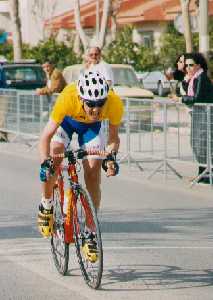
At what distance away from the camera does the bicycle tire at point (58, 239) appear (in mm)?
9898

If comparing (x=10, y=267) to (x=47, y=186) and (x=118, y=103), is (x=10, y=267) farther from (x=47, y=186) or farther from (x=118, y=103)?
(x=118, y=103)

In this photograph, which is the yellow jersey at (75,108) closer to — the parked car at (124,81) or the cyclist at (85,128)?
the cyclist at (85,128)

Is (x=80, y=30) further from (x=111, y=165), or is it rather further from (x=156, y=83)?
(x=111, y=165)

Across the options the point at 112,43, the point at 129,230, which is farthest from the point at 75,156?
the point at 112,43

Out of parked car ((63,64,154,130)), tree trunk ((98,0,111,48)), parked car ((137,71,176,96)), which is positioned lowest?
parked car ((137,71,176,96))

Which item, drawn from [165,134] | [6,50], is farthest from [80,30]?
[6,50]

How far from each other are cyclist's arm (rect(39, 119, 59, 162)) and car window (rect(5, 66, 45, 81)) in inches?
868

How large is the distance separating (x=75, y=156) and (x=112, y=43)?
50418 millimetres

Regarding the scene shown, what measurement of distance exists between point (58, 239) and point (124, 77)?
2220 cm

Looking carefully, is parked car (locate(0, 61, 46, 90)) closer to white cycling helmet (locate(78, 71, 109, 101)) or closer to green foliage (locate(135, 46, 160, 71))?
white cycling helmet (locate(78, 71, 109, 101))

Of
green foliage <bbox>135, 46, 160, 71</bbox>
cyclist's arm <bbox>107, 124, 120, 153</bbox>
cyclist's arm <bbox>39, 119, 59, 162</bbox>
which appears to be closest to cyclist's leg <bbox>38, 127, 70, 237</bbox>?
cyclist's arm <bbox>39, 119, 59, 162</bbox>

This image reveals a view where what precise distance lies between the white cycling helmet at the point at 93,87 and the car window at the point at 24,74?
883 inches

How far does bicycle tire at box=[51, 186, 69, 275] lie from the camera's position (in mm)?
9898

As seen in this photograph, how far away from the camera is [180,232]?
1280cm
